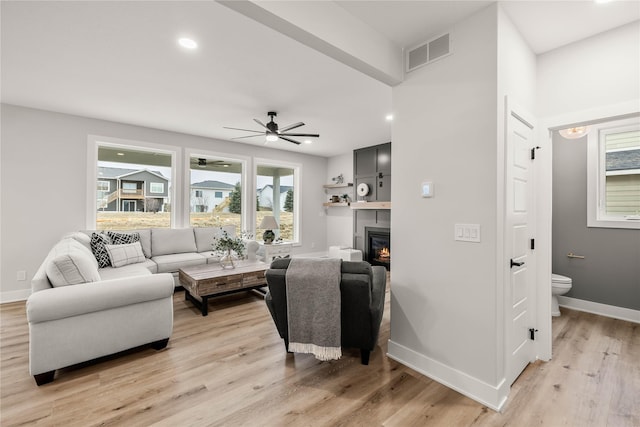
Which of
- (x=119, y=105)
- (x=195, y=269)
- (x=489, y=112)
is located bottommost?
(x=195, y=269)

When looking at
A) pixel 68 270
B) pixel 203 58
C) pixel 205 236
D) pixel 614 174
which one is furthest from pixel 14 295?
pixel 614 174

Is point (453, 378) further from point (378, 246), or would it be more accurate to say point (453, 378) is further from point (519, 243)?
point (378, 246)

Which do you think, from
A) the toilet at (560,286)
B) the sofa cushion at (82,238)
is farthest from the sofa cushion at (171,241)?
the toilet at (560,286)

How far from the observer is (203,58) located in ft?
8.75

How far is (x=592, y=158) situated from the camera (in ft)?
11.5

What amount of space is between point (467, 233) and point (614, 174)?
3046mm

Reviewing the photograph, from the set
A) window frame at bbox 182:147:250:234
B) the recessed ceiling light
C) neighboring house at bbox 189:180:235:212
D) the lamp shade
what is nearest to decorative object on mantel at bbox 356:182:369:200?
the lamp shade

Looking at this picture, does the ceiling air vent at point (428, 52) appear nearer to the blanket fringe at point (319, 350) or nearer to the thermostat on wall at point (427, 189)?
the thermostat on wall at point (427, 189)

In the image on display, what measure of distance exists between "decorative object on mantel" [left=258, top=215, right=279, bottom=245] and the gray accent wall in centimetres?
452

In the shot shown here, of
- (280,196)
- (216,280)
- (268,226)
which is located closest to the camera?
(216,280)

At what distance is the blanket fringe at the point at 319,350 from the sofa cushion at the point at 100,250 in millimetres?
3166

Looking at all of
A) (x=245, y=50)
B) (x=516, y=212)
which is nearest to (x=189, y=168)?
(x=245, y=50)

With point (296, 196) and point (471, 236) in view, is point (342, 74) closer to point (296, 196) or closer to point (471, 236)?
point (471, 236)

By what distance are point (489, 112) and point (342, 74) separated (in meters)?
1.65
